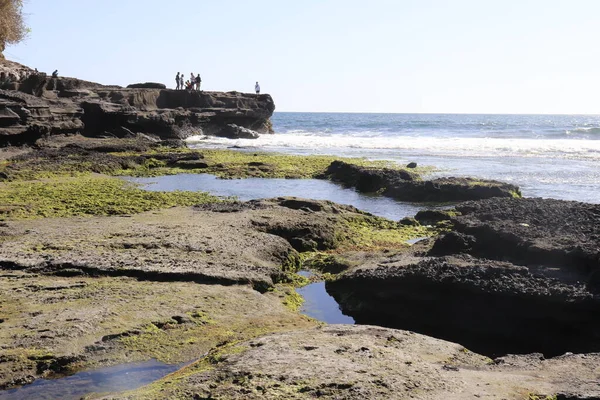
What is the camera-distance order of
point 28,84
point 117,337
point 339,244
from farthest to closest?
point 28,84 → point 339,244 → point 117,337

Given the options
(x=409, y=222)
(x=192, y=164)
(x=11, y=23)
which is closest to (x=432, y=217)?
(x=409, y=222)

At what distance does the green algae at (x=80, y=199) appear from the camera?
13.8 meters

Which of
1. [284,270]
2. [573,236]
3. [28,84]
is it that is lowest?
[284,270]

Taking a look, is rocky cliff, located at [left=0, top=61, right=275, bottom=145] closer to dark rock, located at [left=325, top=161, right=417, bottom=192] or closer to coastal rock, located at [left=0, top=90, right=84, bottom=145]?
coastal rock, located at [left=0, top=90, right=84, bottom=145]

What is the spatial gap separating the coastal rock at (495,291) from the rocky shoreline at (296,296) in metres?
0.02

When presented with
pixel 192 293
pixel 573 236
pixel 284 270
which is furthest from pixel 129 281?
pixel 573 236

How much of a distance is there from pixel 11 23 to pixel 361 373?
34.2 m

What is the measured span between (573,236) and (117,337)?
23.4 ft

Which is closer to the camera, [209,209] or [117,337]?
[117,337]

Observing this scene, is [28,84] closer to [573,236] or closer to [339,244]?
[339,244]

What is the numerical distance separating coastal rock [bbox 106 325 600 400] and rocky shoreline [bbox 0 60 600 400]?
2 centimetres

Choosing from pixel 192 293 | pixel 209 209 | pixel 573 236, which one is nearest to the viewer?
pixel 192 293

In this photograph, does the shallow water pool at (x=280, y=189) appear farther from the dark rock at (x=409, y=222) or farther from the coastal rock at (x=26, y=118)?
the coastal rock at (x=26, y=118)

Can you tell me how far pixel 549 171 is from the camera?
29.8 metres
